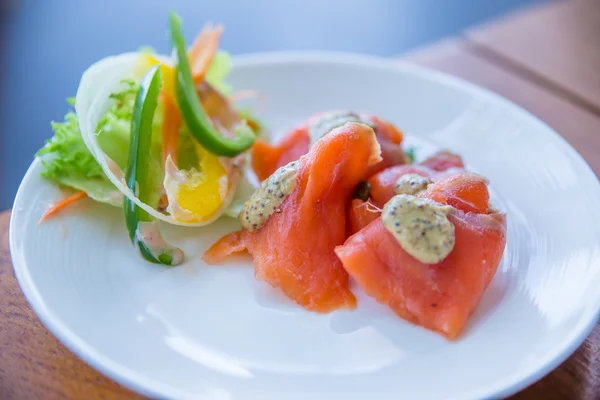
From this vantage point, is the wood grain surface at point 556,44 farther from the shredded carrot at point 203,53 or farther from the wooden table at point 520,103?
the shredded carrot at point 203,53

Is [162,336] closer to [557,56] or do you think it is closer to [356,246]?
[356,246]

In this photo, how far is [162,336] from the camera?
1784mm

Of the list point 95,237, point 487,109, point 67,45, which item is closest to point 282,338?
point 95,237

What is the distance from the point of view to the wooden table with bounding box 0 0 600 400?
170 cm

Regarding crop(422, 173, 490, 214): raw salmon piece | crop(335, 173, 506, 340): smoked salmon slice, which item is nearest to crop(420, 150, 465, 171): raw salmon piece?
crop(422, 173, 490, 214): raw salmon piece

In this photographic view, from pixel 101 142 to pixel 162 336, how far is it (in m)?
0.82

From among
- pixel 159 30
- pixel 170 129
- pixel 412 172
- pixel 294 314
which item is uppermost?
pixel 170 129

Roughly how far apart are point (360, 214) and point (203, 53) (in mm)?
1109

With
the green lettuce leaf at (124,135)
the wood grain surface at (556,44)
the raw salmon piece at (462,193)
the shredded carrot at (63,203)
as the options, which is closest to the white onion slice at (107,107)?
the green lettuce leaf at (124,135)

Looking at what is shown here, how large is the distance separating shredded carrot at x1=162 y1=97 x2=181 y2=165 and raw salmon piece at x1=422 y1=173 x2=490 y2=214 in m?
0.98

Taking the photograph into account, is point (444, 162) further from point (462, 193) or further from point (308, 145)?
point (308, 145)

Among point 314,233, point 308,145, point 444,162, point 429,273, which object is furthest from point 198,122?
point 429,273

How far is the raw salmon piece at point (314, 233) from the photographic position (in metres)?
1.98

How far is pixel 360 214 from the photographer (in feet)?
6.87
